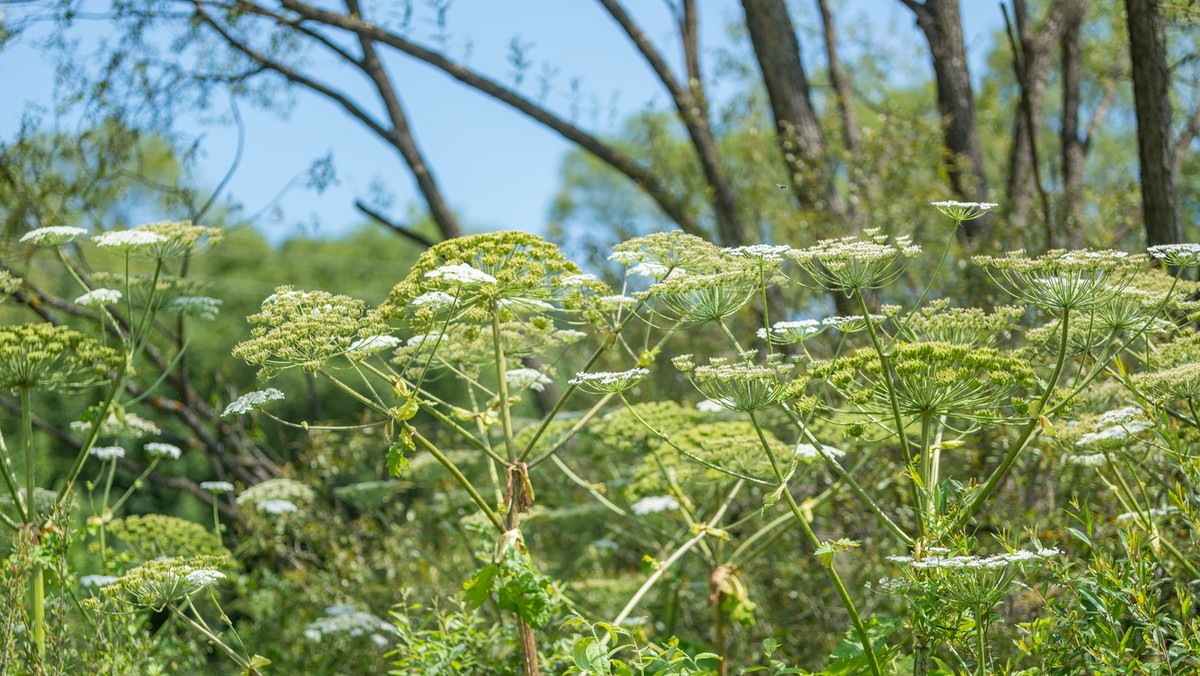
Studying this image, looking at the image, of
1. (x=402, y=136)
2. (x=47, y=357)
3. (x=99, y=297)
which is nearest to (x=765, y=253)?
(x=47, y=357)

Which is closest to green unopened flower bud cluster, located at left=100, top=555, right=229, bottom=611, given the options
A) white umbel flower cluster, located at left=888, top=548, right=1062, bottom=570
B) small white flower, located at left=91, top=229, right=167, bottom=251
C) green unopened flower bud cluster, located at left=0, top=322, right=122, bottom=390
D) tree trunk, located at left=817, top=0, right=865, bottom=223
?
green unopened flower bud cluster, located at left=0, top=322, right=122, bottom=390

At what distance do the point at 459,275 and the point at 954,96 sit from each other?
600 centimetres

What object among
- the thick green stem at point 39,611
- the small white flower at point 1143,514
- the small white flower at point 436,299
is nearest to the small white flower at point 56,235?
the thick green stem at point 39,611

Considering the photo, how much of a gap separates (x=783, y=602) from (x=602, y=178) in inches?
1424

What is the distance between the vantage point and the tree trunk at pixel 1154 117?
5141 millimetres

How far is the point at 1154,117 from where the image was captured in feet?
17.0

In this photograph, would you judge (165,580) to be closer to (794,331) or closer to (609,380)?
(609,380)

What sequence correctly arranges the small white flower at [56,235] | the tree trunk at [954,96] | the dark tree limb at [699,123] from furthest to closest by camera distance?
the dark tree limb at [699,123], the tree trunk at [954,96], the small white flower at [56,235]

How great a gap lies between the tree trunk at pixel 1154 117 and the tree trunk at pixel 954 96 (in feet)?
7.48

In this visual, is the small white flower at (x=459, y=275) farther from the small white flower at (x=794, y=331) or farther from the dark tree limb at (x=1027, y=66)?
the dark tree limb at (x=1027, y=66)

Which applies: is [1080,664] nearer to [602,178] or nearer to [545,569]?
[545,569]

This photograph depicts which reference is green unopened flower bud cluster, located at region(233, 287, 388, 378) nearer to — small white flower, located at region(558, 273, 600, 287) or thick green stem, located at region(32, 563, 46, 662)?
small white flower, located at region(558, 273, 600, 287)

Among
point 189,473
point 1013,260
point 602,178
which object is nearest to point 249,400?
point 1013,260

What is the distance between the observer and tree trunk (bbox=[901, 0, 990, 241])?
25.4ft
